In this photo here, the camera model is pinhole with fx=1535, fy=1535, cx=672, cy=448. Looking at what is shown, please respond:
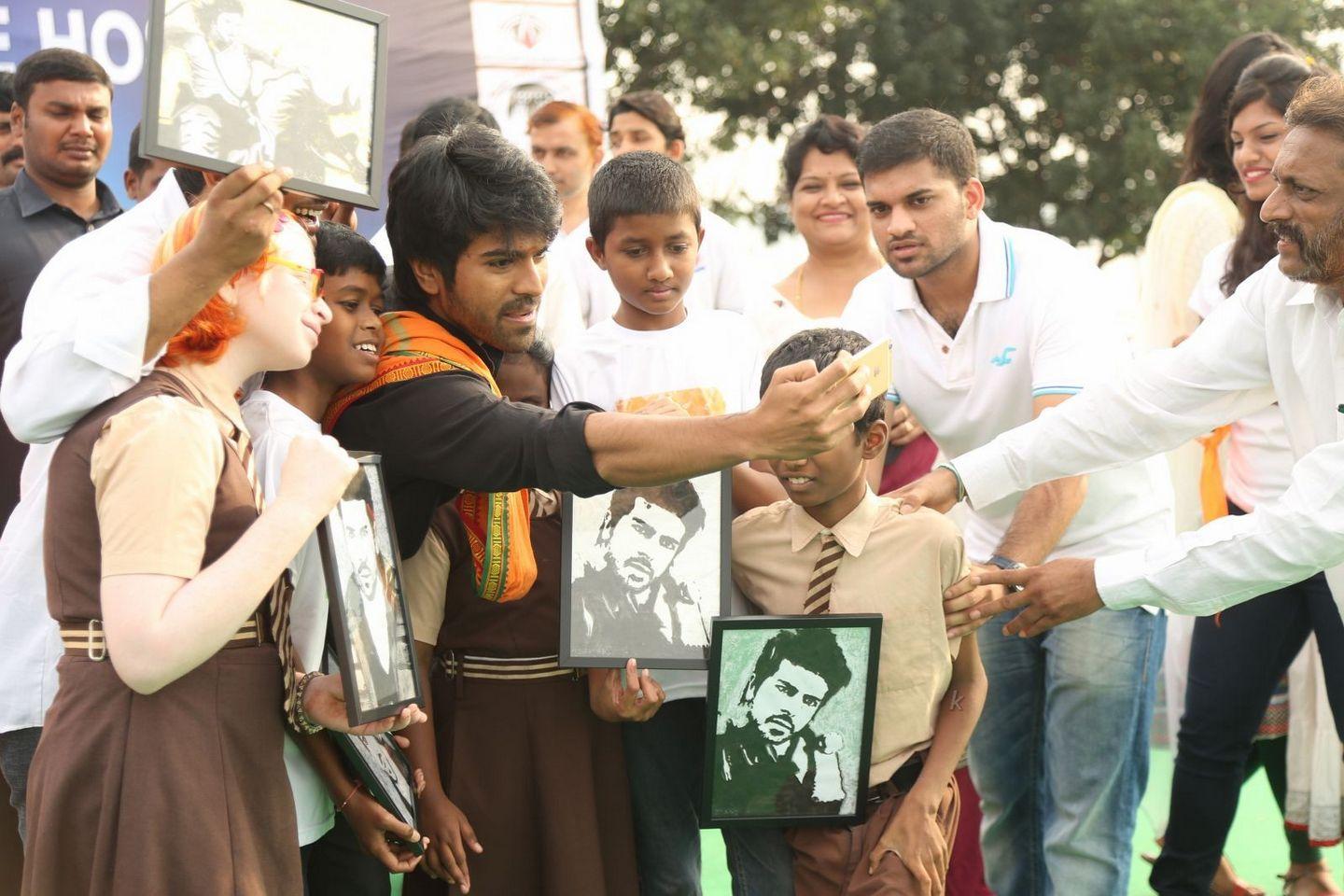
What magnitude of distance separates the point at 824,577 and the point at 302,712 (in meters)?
1.17

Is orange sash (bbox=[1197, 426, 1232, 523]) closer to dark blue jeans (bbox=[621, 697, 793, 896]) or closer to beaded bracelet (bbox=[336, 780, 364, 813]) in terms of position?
dark blue jeans (bbox=[621, 697, 793, 896])

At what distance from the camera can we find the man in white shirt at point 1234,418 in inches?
132

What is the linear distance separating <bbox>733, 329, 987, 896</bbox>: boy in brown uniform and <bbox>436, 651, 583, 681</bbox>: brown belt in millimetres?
515

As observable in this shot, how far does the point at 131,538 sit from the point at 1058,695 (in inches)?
98.6

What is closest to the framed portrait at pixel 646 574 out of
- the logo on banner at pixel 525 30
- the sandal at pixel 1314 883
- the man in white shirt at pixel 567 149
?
the man in white shirt at pixel 567 149

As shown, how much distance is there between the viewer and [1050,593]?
361 cm

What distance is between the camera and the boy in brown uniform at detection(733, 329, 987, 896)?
10.8ft

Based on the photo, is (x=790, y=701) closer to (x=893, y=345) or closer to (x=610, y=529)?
(x=610, y=529)

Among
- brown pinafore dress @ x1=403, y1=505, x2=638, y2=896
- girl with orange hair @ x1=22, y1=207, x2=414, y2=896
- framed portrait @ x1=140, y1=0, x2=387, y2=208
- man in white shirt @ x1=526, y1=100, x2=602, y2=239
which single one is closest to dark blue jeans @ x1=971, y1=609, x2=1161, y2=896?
brown pinafore dress @ x1=403, y1=505, x2=638, y2=896

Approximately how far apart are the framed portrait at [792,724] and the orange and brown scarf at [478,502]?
46cm

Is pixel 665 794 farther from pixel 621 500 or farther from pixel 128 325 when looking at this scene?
pixel 128 325

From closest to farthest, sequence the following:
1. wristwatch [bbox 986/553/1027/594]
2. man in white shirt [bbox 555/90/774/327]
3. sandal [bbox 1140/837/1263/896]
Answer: wristwatch [bbox 986/553/1027/594], man in white shirt [bbox 555/90/774/327], sandal [bbox 1140/837/1263/896]

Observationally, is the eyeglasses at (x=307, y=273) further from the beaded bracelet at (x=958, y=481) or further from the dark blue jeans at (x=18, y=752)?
the beaded bracelet at (x=958, y=481)

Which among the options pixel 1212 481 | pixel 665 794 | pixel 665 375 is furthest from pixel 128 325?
pixel 1212 481
